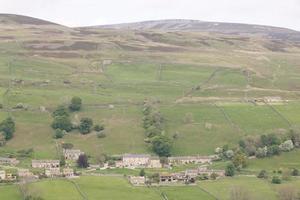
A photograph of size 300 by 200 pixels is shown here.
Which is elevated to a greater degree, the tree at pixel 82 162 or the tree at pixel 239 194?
the tree at pixel 239 194

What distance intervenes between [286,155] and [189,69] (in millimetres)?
77511

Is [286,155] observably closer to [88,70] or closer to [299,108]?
[299,108]

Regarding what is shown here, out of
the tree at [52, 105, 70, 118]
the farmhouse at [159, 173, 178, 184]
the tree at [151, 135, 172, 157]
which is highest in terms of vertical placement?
the tree at [52, 105, 70, 118]

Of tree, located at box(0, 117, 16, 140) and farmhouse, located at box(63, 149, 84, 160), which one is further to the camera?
tree, located at box(0, 117, 16, 140)

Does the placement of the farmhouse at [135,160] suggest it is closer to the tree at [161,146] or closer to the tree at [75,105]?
the tree at [161,146]

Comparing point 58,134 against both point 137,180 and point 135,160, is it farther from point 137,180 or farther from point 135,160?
point 137,180

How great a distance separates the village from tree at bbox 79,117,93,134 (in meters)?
9.85

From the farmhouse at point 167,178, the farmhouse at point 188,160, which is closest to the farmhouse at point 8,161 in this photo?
the farmhouse at point 167,178

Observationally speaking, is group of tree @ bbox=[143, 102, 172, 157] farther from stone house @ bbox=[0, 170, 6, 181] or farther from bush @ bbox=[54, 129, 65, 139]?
stone house @ bbox=[0, 170, 6, 181]

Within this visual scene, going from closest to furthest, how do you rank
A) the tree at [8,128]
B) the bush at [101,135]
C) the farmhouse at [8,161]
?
the farmhouse at [8,161] → the tree at [8,128] → the bush at [101,135]

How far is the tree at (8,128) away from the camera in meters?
121

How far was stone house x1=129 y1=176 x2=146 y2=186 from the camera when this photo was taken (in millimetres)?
98625

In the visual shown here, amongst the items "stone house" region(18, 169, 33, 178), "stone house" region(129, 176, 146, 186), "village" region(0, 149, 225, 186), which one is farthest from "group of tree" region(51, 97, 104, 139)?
"stone house" region(129, 176, 146, 186)

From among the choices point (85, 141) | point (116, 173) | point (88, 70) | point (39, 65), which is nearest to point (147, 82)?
point (88, 70)
